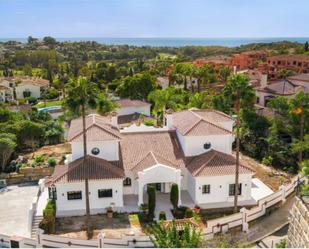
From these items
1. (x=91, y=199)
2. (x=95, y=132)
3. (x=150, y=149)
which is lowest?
(x=91, y=199)

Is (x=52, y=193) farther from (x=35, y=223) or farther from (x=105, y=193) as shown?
(x=105, y=193)

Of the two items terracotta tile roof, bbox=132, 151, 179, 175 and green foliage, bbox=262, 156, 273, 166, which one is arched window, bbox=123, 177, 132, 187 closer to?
terracotta tile roof, bbox=132, 151, 179, 175

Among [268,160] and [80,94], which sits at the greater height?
[80,94]

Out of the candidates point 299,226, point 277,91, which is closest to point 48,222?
point 299,226

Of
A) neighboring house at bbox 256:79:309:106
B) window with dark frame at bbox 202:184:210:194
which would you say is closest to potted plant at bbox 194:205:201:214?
window with dark frame at bbox 202:184:210:194

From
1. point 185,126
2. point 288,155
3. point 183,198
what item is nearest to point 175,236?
point 183,198

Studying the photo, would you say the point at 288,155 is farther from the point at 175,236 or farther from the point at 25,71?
the point at 25,71

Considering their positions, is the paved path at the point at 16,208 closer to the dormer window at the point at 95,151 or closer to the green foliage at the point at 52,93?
the dormer window at the point at 95,151
